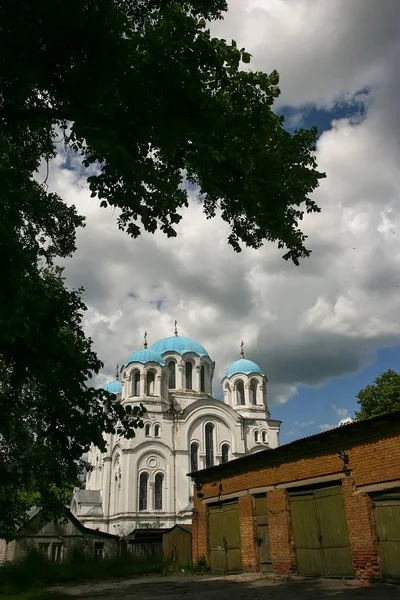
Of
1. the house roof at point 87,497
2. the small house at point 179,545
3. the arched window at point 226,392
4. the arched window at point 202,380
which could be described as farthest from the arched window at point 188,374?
the small house at point 179,545

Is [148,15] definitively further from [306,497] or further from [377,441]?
[306,497]

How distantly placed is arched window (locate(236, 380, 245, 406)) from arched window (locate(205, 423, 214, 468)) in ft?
19.3

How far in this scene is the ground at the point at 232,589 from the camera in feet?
34.3

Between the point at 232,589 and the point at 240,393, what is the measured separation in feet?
111

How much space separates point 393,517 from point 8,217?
10477 millimetres

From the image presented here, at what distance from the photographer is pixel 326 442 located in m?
13.3


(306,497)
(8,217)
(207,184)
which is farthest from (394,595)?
(8,217)

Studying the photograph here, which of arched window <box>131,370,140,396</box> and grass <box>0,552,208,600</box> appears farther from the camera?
arched window <box>131,370,140,396</box>

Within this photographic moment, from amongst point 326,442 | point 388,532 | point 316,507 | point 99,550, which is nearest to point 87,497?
point 99,550

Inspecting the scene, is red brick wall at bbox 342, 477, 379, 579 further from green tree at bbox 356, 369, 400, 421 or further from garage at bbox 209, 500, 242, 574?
Answer: green tree at bbox 356, 369, 400, 421

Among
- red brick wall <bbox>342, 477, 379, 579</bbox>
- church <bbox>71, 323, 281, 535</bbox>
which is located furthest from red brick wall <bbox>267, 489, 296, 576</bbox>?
church <bbox>71, 323, 281, 535</bbox>

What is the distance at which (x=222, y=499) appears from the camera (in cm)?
1764

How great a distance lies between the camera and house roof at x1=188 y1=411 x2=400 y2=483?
11672 millimetres

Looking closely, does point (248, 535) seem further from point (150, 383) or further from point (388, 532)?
point (150, 383)
